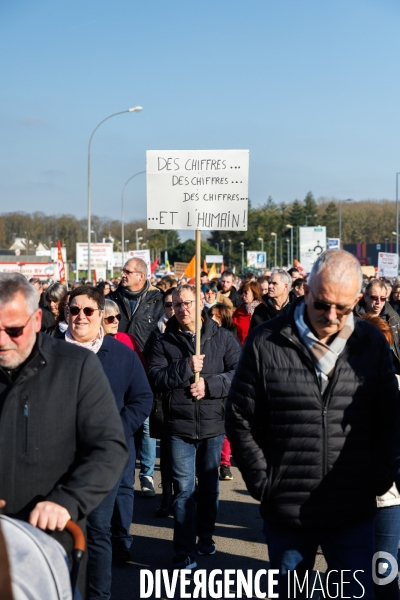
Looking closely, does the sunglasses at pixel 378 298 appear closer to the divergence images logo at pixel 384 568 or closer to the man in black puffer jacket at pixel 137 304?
the man in black puffer jacket at pixel 137 304

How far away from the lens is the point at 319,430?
3482mm

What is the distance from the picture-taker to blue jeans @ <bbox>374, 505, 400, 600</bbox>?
4.40 m

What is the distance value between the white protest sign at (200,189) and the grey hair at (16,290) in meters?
3.42

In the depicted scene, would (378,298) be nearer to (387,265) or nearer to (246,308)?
(246,308)

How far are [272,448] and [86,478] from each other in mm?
878

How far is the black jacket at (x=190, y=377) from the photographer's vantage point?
19.5ft

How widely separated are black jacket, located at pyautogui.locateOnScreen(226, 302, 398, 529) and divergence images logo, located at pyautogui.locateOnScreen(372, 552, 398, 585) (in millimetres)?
887

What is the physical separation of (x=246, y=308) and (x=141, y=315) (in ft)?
8.96

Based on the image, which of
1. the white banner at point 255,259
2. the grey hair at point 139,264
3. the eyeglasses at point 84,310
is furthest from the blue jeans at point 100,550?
the white banner at point 255,259

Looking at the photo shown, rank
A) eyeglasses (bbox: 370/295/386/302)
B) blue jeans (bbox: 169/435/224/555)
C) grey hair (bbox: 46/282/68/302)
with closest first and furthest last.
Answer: blue jeans (bbox: 169/435/224/555), eyeglasses (bbox: 370/295/386/302), grey hair (bbox: 46/282/68/302)

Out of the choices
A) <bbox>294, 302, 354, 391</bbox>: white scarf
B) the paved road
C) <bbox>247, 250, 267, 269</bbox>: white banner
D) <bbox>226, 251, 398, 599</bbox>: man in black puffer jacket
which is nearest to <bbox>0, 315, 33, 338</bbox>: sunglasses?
<bbox>226, 251, 398, 599</bbox>: man in black puffer jacket

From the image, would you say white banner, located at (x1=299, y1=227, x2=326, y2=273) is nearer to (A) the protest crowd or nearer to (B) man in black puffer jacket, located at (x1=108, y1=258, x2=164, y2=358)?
(B) man in black puffer jacket, located at (x1=108, y1=258, x2=164, y2=358)

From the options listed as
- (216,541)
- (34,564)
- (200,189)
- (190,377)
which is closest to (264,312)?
(200,189)

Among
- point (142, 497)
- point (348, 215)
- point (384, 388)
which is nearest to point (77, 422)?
point (384, 388)
